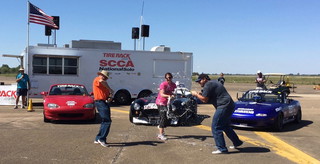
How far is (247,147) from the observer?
7012mm

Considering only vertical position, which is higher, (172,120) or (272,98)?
(272,98)

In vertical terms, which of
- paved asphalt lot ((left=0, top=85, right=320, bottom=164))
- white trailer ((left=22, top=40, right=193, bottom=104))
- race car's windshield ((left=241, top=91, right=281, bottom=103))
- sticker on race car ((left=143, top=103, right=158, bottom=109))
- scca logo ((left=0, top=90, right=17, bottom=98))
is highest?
white trailer ((left=22, top=40, right=193, bottom=104))

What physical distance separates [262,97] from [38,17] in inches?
433

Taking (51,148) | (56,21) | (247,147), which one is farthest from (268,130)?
(56,21)

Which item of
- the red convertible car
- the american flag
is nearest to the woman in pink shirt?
the red convertible car

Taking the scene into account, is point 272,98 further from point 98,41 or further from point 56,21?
point 56,21

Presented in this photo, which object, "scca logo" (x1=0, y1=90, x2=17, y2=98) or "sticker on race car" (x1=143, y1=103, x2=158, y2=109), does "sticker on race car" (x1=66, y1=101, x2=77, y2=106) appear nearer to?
"sticker on race car" (x1=143, y1=103, x2=158, y2=109)

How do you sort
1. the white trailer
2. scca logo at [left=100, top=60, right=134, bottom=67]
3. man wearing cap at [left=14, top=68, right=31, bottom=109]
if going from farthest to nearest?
1. scca logo at [left=100, top=60, right=134, bottom=67]
2. the white trailer
3. man wearing cap at [left=14, top=68, right=31, bottom=109]

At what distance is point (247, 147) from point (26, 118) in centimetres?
733

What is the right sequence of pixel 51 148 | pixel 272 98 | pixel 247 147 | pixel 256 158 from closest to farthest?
pixel 256 158, pixel 51 148, pixel 247 147, pixel 272 98

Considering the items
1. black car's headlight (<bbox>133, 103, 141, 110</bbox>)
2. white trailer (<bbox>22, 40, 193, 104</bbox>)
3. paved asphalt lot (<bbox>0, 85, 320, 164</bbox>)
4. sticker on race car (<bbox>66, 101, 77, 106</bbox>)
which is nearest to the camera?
paved asphalt lot (<bbox>0, 85, 320, 164</bbox>)

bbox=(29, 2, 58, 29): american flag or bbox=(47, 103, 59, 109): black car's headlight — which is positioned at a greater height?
bbox=(29, 2, 58, 29): american flag

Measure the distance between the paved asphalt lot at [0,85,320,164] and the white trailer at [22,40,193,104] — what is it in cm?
503

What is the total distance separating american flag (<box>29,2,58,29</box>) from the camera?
15.2 metres
